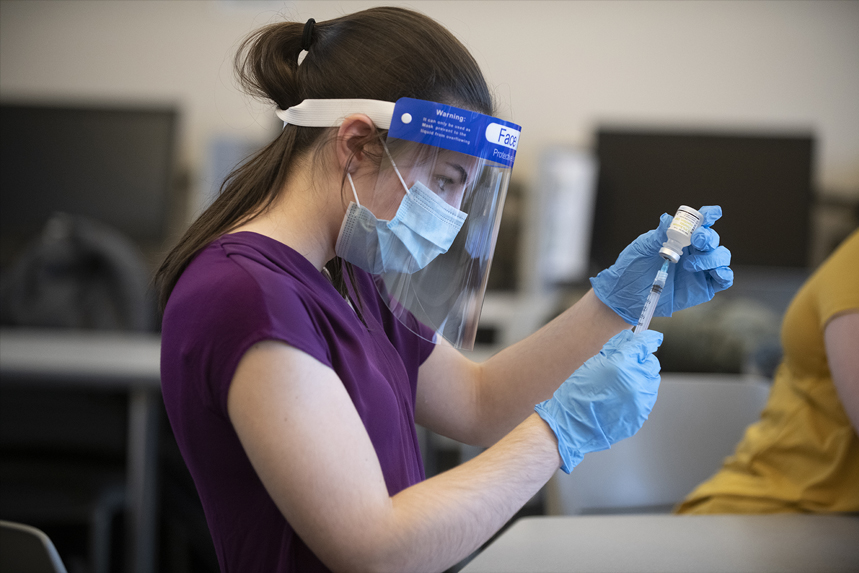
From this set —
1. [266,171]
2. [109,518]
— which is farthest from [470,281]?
[109,518]

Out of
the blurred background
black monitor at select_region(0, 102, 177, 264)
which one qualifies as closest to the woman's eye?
the blurred background

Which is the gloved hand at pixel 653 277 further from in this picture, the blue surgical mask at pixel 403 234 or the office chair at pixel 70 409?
the office chair at pixel 70 409

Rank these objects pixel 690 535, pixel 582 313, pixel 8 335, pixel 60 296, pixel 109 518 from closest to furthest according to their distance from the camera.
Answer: pixel 690 535 → pixel 582 313 → pixel 109 518 → pixel 8 335 → pixel 60 296

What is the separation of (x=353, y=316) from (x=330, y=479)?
25 centimetres

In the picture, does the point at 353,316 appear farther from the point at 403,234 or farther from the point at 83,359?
the point at 83,359

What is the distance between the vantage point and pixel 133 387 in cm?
185

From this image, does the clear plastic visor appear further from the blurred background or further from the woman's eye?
the blurred background

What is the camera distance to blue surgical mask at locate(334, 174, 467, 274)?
0.82 metres

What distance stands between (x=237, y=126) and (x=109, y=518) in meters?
2.57

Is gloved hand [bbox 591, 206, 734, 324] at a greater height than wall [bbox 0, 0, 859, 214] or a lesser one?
lesser

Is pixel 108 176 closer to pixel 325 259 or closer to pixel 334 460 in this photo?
pixel 325 259

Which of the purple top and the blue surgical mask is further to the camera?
the blue surgical mask

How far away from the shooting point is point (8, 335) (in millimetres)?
2305

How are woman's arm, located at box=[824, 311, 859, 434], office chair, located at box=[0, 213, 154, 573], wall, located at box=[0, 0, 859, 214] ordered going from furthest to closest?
1. wall, located at box=[0, 0, 859, 214]
2. office chair, located at box=[0, 213, 154, 573]
3. woman's arm, located at box=[824, 311, 859, 434]
